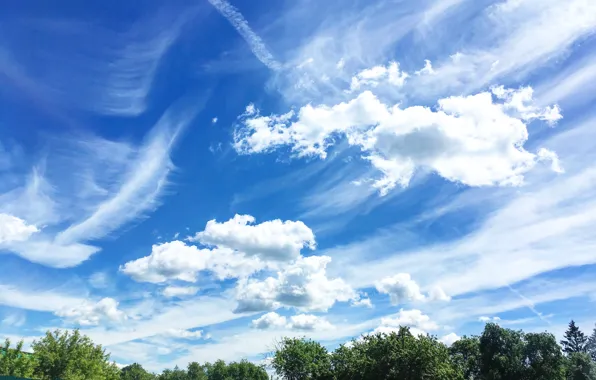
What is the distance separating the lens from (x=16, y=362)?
46.4m

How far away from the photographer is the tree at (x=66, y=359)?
48562 mm

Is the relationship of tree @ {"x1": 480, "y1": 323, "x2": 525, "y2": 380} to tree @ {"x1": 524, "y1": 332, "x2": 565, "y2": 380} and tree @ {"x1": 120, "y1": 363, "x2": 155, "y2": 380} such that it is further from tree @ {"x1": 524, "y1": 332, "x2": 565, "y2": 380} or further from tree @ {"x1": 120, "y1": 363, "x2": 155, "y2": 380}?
tree @ {"x1": 120, "y1": 363, "x2": 155, "y2": 380}

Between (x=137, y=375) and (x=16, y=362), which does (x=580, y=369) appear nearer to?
(x=16, y=362)

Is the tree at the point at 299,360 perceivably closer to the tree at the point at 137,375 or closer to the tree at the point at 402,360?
the tree at the point at 402,360

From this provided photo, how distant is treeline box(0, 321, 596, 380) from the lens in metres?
48.9

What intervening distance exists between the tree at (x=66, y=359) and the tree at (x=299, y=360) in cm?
3023

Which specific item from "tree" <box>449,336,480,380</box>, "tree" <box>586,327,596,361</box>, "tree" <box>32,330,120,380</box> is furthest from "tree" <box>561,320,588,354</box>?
"tree" <box>32,330,120,380</box>

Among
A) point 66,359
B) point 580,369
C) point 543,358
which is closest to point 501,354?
point 543,358

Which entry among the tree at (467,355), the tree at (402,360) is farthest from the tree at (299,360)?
the tree at (467,355)

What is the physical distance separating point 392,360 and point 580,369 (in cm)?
5414

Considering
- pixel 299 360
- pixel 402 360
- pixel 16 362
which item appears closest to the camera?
pixel 16 362

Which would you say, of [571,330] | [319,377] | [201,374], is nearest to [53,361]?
[319,377]

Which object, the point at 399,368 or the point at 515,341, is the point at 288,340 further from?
the point at 515,341

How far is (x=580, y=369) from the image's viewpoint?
84.5 meters
